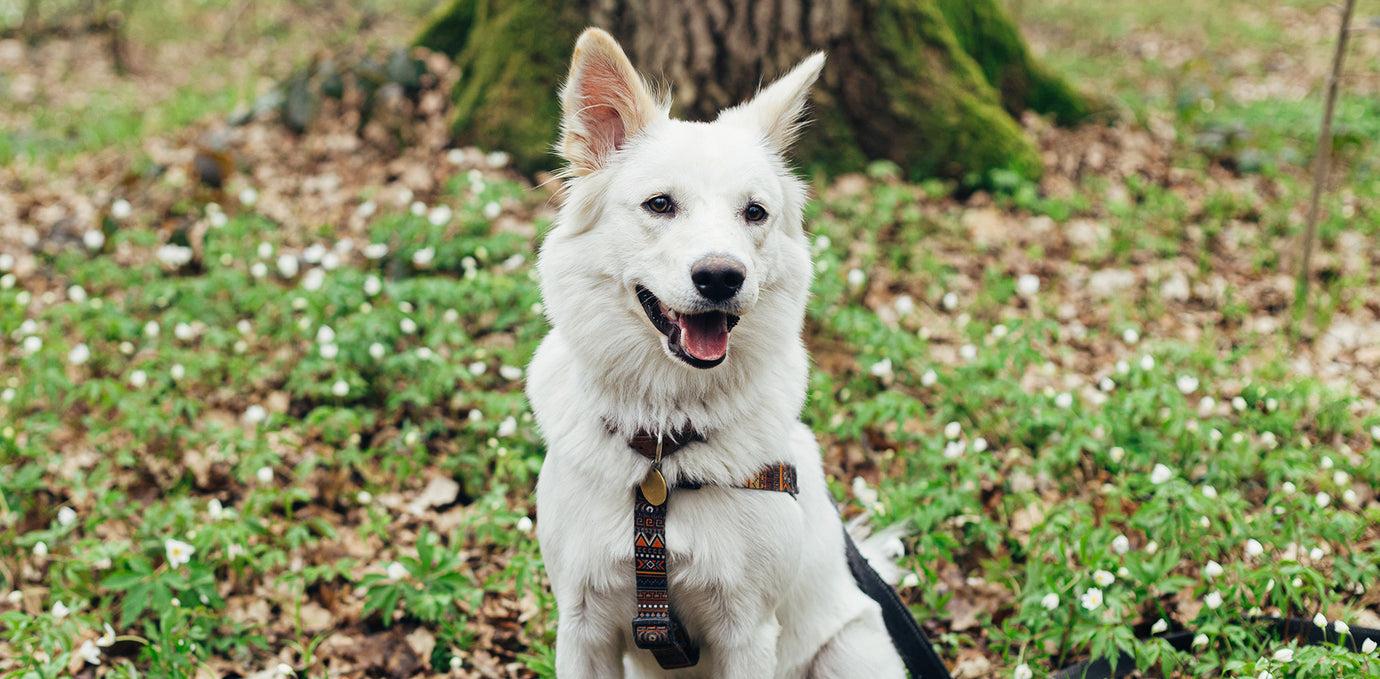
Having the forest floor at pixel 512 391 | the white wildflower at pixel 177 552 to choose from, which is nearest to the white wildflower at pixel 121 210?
the forest floor at pixel 512 391

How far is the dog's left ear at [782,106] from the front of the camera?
8.57ft

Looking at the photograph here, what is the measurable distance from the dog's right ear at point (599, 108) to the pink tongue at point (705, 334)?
2.05ft

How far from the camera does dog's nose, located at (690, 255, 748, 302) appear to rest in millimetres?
2248

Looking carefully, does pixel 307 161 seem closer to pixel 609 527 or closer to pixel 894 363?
pixel 894 363

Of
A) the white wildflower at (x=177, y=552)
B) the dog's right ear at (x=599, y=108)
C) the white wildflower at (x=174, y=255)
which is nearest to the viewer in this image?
the dog's right ear at (x=599, y=108)

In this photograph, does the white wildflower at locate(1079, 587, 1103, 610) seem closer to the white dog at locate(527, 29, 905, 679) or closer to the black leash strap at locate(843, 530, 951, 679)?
the black leash strap at locate(843, 530, 951, 679)

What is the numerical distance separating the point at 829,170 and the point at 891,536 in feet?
11.8

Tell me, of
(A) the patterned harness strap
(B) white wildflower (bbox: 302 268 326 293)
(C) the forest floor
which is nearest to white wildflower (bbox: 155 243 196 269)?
(C) the forest floor

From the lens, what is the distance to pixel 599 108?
262cm

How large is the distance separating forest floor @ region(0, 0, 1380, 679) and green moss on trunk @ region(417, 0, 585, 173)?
26 cm

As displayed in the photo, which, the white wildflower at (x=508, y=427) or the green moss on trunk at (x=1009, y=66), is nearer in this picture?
the white wildflower at (x=508, y=427)

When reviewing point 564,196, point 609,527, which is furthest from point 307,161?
point 609,527

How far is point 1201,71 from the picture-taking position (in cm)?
864

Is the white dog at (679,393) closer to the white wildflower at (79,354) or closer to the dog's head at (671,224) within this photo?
the dog's head at (671,224)
